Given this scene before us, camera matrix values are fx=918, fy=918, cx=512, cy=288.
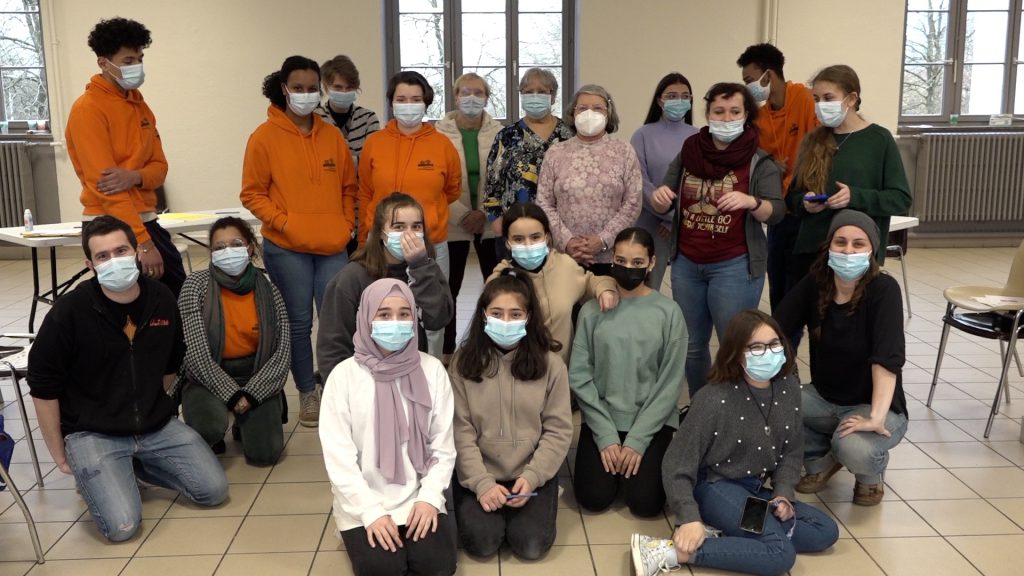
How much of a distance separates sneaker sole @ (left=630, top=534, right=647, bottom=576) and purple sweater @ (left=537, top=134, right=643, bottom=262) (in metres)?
1.48

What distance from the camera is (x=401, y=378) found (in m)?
2.98

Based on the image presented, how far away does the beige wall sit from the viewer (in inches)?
310

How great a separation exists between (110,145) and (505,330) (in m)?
1.90

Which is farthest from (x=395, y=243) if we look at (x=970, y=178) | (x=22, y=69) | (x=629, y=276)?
(x=970, y=178)

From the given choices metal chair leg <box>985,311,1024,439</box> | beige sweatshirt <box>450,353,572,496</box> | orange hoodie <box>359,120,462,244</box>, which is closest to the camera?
beige sweatshirt <box>450,353,572,496</box>

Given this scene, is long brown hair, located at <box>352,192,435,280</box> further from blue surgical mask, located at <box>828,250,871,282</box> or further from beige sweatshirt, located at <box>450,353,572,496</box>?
blue surgical mask, located at <box>828,250,871,282</box>

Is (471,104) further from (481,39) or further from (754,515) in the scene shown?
(481,39)

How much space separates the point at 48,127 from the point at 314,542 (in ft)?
21.5

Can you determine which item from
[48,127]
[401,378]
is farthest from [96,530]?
[48,127]

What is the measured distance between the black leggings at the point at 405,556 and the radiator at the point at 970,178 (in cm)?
708

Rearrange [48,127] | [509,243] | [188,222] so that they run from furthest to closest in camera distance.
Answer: [48,127]
[188,222]
[509,243]

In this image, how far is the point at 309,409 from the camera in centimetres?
428

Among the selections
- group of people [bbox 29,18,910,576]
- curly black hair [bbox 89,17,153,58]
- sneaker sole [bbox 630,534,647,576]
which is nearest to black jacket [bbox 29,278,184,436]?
group of people [bbox 29,18,910,576]

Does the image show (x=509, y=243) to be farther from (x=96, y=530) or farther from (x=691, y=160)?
(x=96, y=530)
